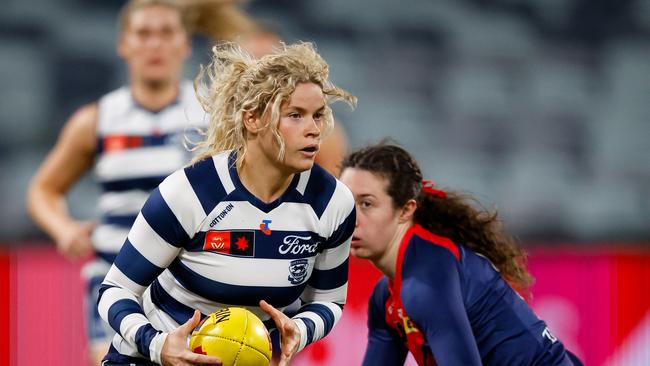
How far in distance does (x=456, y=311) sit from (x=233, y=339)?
0.77 meters

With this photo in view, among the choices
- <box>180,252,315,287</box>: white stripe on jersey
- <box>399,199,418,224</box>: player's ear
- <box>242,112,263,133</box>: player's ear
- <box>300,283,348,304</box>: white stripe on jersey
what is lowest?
<box>300,283,348,304</box>: white stripe on jersey

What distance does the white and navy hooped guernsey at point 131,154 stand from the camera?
4.85 metres

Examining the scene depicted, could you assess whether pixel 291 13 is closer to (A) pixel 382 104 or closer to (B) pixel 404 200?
(A) pixel 382 104

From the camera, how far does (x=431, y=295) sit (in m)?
3.26

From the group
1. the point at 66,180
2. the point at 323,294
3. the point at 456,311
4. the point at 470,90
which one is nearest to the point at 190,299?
the point at 323,294

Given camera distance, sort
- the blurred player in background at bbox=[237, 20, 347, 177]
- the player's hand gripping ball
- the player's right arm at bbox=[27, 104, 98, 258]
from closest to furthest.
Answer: the player's hand gripping ball < the player's right arm at bbox=[27, 104, 98, 258] < the blurred player in background at bbox=[237, 20, 347, 177]

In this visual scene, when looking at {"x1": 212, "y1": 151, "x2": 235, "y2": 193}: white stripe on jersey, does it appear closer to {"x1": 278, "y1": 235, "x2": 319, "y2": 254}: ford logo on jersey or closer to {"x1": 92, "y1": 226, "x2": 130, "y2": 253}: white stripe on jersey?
{"x1": 278, "y1": 235, "x2": 319, "y2": 254}: ford logo on jersey

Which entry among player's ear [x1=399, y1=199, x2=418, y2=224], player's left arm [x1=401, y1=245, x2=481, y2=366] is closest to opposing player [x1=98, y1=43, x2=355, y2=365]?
player's left arm [x1=401, y1=245, x2=481, y2=366]

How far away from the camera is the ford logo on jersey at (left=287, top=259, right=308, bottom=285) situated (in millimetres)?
3109

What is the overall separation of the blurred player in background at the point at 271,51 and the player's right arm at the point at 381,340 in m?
1.21

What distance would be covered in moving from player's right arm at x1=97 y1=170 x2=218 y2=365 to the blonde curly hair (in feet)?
0.64

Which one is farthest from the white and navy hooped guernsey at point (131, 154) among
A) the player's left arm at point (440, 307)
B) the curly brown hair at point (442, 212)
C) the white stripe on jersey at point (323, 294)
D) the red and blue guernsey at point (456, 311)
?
the player's left arm at point (440, 307)

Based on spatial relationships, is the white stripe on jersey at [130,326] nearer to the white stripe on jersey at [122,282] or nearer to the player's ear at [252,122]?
the white stripe on jersey at [122,282]

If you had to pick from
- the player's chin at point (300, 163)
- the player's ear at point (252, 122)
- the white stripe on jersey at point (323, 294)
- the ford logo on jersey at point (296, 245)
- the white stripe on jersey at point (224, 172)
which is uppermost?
the player's ear at point (252, 122)
